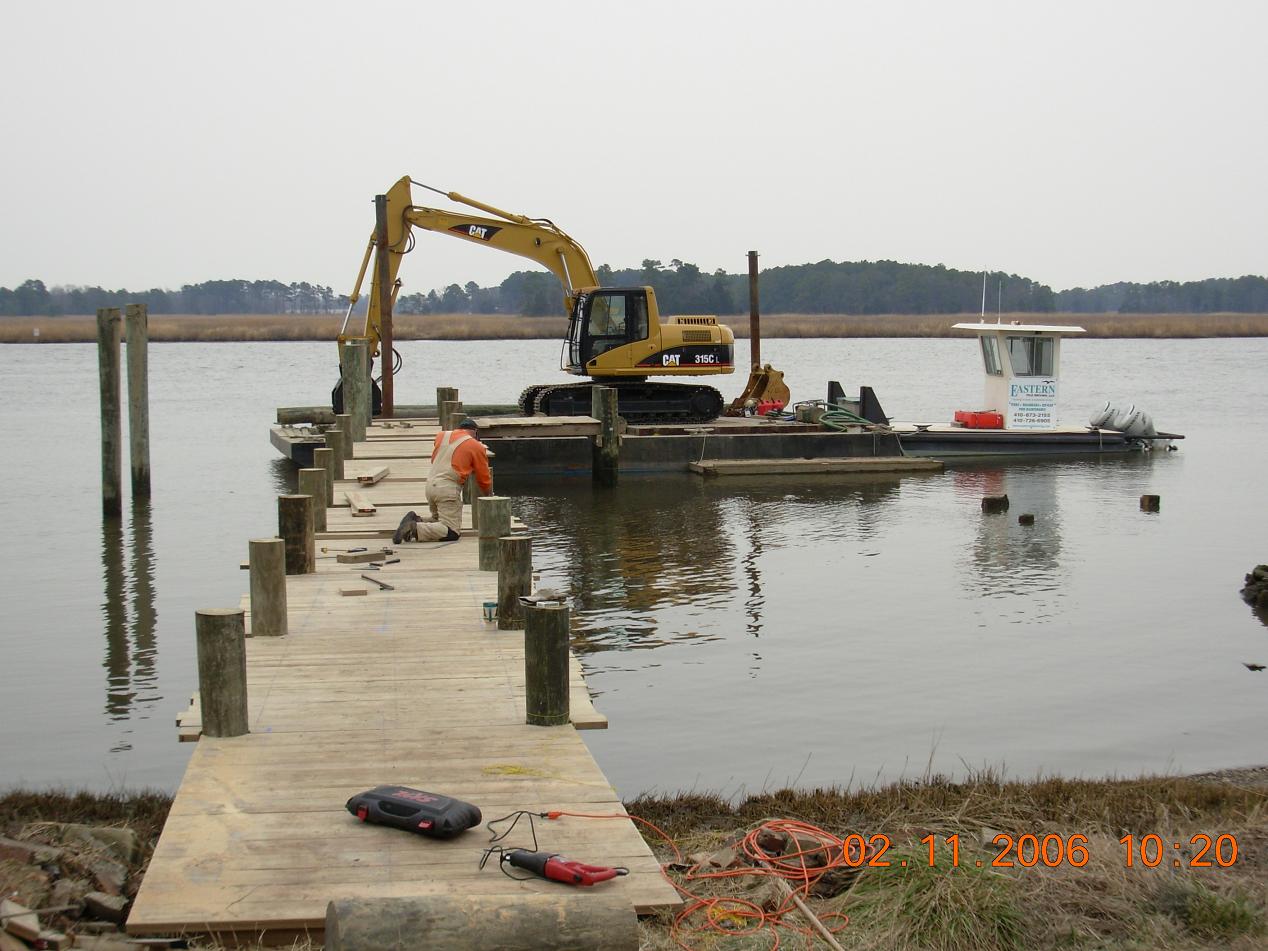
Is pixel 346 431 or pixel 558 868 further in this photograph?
pixel 346 431

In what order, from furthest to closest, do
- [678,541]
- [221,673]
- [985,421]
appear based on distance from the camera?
[985,421] → [678,541] → [221,673]

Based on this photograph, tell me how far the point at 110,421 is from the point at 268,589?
46.1 ft

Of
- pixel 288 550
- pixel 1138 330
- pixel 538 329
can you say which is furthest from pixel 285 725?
pixel 1138 330

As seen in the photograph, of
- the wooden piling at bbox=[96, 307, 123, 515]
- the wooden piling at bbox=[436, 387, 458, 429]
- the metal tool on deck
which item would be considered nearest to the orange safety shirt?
the metal tool on deck

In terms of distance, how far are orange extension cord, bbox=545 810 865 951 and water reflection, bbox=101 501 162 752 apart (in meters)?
5.21

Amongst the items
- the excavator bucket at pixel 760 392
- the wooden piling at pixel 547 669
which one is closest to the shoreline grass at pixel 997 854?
the wooden piling at pixel 547 669

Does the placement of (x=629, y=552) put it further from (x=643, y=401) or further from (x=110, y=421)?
(x=643, y=401)

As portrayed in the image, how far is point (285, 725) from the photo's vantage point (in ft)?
22.6

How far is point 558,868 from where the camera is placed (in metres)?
5.05

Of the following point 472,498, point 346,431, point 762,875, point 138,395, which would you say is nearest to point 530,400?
point 138,395

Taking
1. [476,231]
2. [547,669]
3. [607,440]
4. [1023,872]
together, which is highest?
[476,231]

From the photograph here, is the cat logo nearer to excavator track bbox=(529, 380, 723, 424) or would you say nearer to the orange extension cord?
excavator track bbox=(529, 380, 723, 424)

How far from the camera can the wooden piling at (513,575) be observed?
8797 mm

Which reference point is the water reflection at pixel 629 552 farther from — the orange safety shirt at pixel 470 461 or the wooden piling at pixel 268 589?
the wooden piling at pixel 268 589
